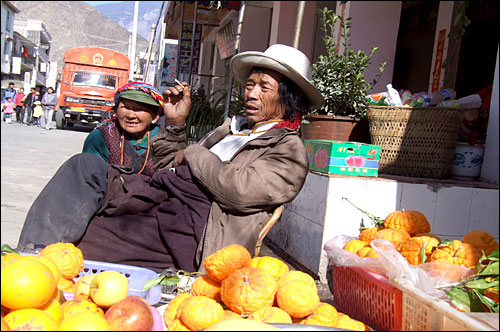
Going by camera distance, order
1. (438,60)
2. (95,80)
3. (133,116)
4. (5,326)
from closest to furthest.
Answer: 1. (5,326)
2. (133,116)
3. (95,80)
4. (438,60)

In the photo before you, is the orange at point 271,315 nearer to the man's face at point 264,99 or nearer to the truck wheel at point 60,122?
the man's face at point 264,99

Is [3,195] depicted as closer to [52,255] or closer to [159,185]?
[52,255]

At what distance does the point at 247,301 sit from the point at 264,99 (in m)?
1.43

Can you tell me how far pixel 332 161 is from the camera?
3.33 metres

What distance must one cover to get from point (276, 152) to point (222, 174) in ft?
1.05

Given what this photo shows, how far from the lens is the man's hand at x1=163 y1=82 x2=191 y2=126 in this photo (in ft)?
9.77

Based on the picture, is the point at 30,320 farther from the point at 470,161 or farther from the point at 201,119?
the point at 201,119

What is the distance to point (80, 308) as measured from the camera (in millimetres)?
1363

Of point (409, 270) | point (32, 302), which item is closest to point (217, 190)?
point (409, 270)

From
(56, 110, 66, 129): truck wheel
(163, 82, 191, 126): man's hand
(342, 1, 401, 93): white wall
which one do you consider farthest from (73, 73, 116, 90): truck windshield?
(342, 1, 401, 93): white wall

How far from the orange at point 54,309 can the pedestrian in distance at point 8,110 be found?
501mm

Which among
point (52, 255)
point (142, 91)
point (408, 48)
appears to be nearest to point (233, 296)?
point (52, 255)

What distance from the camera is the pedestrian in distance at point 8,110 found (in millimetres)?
1273

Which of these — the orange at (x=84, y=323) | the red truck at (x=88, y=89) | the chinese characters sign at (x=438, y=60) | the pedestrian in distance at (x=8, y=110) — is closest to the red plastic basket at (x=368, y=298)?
the orange at (x=84, y=323)
